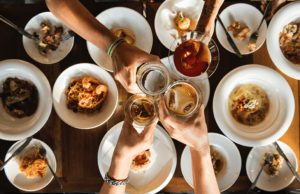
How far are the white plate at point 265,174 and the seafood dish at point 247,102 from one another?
0.23 m

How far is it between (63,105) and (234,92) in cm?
114

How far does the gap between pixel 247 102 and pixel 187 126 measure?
605mm

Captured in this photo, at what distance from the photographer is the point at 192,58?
1.03 metres

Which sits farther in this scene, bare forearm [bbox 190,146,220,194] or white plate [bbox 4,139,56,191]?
white plate [bbox 4,139,56,191]

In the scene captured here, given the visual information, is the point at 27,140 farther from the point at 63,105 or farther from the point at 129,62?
the point at 129,62

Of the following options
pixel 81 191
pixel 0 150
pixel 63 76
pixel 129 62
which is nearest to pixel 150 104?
pixel 129 62

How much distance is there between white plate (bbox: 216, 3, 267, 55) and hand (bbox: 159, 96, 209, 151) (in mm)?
655

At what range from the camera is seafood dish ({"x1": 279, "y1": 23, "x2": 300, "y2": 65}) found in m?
1.25

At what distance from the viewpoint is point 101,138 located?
133 centimetres

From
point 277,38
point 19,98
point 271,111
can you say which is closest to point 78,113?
point 19,98

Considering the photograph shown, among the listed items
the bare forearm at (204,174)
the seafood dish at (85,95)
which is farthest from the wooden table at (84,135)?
the bare forearm at (204,174)

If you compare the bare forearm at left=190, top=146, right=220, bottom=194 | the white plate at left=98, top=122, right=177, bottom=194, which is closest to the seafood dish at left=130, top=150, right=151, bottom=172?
the white plate at left=98, top=122, right=177, bottom=194

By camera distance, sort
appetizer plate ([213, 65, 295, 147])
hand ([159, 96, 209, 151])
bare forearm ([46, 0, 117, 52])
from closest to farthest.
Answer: hand ([159, 96, 209, 151]), bare forearm ([46, 0, 117, 52]), appetizer plate ([213, 65, 295, 147])

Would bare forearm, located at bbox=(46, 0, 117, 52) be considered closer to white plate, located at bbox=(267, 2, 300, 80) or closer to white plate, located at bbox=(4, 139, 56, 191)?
white plate, located at bbox=(4, 139, 56, 191)
